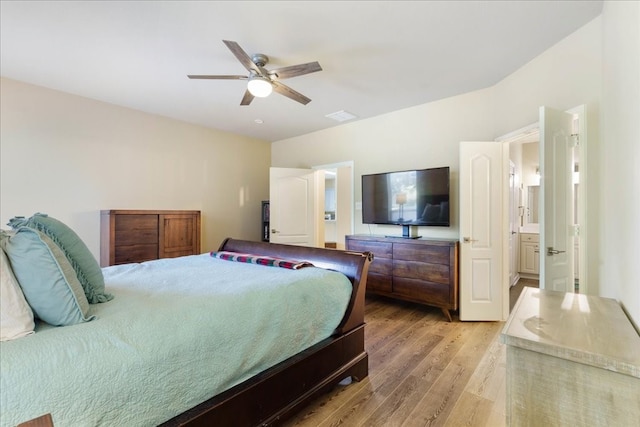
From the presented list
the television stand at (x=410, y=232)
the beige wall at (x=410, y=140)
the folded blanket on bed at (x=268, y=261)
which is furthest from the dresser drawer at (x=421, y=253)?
the folded blanket on bed at (x=268, y=261)

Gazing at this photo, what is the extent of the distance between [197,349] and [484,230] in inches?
123

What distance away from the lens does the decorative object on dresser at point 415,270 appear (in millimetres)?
3221

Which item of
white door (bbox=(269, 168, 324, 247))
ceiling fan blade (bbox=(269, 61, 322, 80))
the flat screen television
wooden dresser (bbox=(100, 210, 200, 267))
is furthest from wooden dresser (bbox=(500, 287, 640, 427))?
white door (bbox=(269, 168, 324, 247))

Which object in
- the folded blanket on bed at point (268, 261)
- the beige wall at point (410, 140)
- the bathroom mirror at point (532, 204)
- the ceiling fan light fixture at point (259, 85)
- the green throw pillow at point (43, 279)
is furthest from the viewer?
the bathroom mirror at point (532, 204)

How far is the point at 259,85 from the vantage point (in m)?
2.44

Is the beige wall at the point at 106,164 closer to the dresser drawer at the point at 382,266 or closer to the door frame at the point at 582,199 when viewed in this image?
the dresser drawer at the point at 382,266

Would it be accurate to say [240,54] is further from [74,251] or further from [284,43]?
[74,251]

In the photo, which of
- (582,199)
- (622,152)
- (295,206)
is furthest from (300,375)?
(295,206)

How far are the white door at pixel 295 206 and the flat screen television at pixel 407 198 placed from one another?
3.66 feet

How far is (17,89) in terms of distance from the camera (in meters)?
3.14

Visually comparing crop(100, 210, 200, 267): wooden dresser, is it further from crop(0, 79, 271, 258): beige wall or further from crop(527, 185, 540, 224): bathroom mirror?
crop(527, 185, 540, 224): bathroom mirror

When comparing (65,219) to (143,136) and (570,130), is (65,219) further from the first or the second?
(570,130)

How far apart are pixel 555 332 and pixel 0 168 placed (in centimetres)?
480

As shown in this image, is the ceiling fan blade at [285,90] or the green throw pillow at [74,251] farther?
the ceiling fan blade at [285,90]
